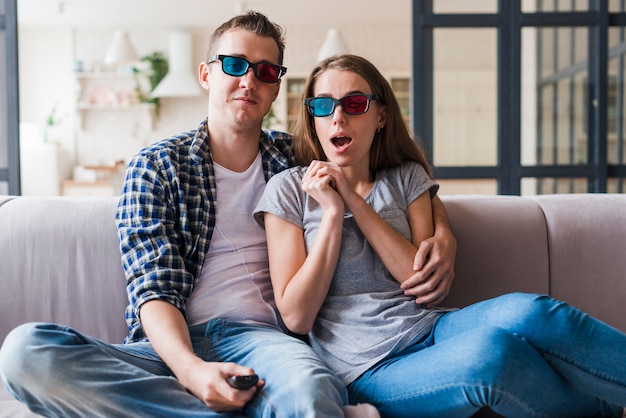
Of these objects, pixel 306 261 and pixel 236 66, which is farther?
pixel 236 66

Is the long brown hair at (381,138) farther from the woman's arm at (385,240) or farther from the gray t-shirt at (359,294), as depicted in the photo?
the woman's arm at (385,240)

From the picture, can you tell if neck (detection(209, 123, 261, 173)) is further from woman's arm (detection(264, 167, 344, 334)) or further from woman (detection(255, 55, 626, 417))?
woman's arm (detection(264, 167, 344, 334))

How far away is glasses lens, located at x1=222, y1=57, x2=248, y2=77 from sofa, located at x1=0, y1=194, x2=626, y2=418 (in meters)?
0.48

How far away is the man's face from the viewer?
1.67 meters

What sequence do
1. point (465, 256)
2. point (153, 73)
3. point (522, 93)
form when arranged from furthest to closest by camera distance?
point (153, 73) < point (522, 93) < point (465, 256)

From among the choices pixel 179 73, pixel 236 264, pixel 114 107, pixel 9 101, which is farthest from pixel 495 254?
pixel 114 107

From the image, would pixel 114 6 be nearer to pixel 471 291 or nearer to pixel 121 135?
pixel 121 135

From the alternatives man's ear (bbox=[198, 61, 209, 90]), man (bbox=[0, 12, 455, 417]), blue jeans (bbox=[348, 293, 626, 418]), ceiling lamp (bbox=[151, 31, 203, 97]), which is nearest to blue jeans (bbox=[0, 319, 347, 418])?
man (bbox=[0, 12, 455, 417])

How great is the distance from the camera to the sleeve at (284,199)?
1.59 metres

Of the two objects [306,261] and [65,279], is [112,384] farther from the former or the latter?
[65,279]

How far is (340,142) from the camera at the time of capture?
1676 millimetres

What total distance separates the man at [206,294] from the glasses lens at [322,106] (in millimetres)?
131

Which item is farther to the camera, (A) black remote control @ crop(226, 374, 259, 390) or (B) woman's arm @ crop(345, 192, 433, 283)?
(B) woman's arm @ crop(345, 192, 433, 283)

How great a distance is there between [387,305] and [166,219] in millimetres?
540
